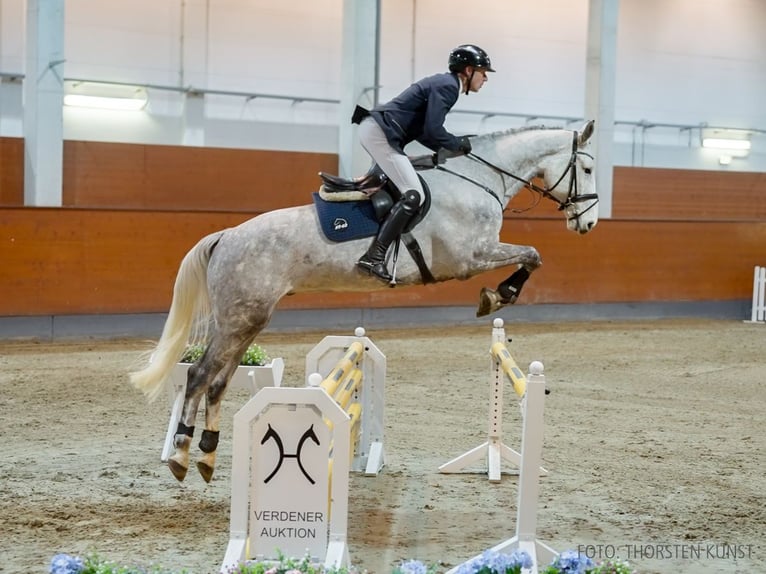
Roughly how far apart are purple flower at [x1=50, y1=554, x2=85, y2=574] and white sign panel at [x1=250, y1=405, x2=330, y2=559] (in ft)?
3.82

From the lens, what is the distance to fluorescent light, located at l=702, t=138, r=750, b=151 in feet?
70.6

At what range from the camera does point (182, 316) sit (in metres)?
6.15

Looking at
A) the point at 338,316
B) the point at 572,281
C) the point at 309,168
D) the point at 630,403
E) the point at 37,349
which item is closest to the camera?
the point at 630,403

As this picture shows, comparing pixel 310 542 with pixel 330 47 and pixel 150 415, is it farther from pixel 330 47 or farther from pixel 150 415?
pixel 330 47

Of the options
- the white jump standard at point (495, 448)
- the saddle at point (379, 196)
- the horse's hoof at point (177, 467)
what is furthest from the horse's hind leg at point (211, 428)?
the white jump standard at point (495, 448)

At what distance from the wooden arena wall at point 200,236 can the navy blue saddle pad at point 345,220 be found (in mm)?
7807

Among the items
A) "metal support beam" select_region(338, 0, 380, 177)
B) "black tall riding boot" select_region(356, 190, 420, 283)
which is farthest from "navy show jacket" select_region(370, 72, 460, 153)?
"metal support beam" select_region(338, 0, 380, 177)

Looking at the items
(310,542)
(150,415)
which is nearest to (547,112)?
(150,415)

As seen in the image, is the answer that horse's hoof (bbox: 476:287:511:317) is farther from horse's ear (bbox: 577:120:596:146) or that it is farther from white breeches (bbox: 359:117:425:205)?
horse's ear (bbox: 577:120:596:146)

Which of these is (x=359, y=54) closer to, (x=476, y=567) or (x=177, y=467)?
(x=177, y=467)

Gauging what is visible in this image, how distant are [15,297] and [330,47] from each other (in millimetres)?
8147

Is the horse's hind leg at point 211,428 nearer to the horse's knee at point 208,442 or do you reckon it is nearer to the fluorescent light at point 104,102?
the horse's knee at point 208,442

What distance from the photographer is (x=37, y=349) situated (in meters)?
12.1

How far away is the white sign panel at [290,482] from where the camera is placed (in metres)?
4.68
